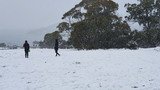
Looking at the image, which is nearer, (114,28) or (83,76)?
(83,76)

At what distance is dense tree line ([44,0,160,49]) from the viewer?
163ft

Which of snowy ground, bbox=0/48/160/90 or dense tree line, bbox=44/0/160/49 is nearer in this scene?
snowy ground, bbox=0/48/160/90

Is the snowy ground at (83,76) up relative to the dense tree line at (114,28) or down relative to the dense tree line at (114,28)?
down

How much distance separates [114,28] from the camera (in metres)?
51.0

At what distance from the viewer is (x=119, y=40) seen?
1981 inches

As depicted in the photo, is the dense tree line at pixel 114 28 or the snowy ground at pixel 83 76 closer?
the snowy ground at pixel 83 76

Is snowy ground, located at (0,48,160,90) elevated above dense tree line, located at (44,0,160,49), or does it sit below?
below

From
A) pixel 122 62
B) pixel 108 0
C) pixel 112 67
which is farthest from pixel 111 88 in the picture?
pixel 108 0

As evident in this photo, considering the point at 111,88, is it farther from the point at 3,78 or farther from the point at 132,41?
the point at 132,41

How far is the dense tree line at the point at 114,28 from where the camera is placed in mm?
49781

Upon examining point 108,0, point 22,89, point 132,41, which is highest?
point 108,0

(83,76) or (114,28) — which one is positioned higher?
(114,28)

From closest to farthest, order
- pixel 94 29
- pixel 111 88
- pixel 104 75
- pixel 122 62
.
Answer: pixel 111 88 → pixel 104 75 → pixel 122 62 → pixel 94 29

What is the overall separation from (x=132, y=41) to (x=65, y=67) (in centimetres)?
3078
